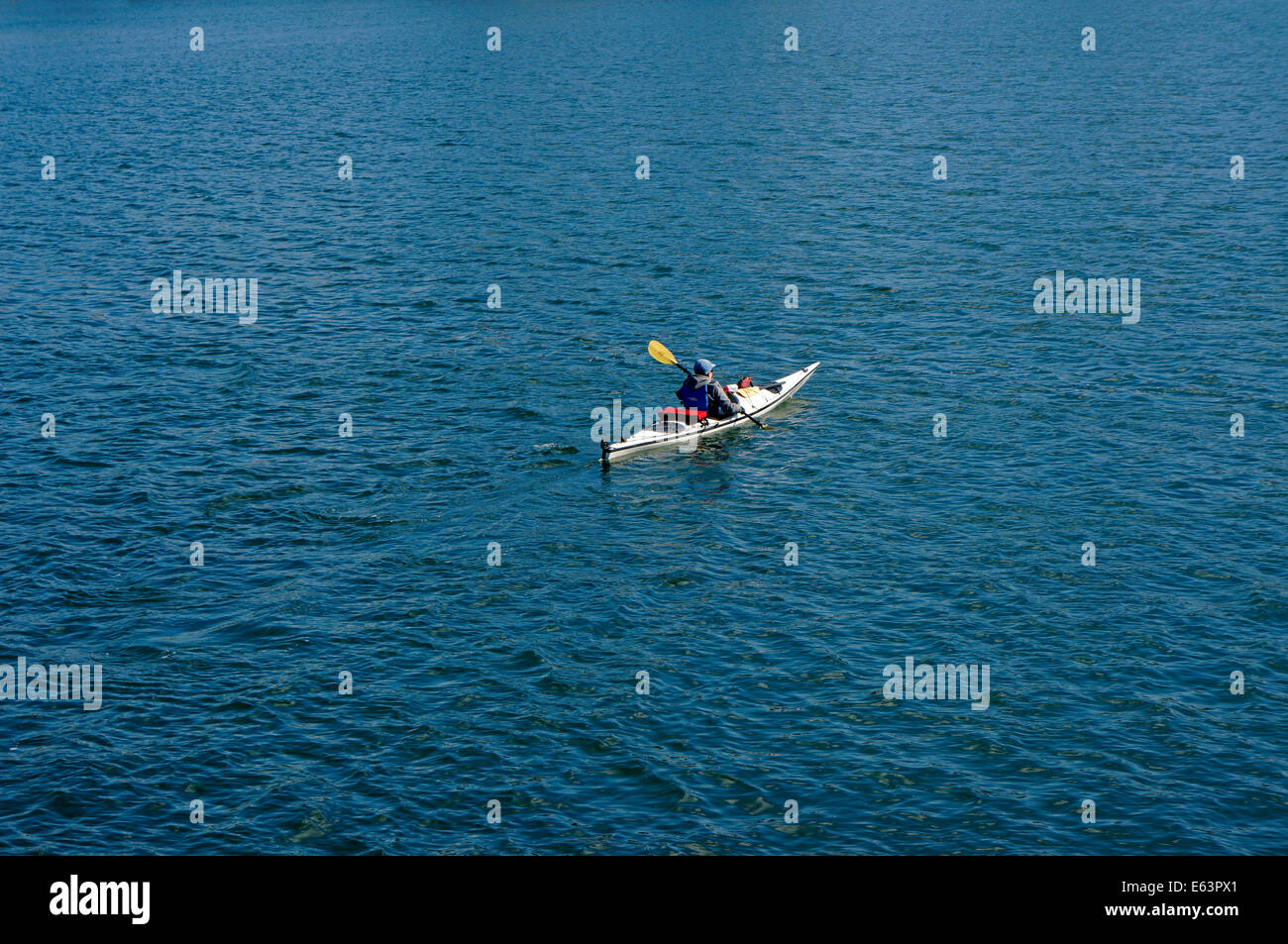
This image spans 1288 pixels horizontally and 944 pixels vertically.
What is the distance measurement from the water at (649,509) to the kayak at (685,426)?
2.80ft

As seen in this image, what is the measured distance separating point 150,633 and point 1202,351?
40335mm

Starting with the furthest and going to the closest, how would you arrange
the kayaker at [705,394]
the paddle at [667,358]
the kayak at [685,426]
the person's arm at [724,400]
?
the paddle at [667,358] < the person's arm at [724,400] < the kayaker at [705,394] < the kayak at [685,426]

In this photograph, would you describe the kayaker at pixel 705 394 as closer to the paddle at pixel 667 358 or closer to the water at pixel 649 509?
the paddle at pixel 667 358

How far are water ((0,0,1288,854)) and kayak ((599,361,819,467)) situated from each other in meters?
0.85

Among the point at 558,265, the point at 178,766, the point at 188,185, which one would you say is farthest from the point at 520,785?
the point at 188,185

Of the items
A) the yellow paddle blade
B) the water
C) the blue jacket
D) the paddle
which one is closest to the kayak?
the paddle

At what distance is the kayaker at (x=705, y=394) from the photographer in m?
42.9

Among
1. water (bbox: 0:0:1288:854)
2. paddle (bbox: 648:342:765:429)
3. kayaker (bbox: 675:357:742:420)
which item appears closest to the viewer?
water (bbox: 0:0:1288:854)

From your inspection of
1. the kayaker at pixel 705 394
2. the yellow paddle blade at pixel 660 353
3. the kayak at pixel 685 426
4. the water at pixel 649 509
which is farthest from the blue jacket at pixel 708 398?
the yellow paddle blade at pixel 660 353

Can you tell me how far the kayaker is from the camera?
42.9 m

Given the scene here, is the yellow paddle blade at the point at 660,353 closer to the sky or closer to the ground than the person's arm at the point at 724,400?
closer to the sky

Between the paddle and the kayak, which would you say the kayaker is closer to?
the kayak

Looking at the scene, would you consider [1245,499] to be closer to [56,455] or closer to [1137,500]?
[1137,500]

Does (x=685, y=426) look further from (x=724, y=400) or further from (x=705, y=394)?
(x=724, y=400)
